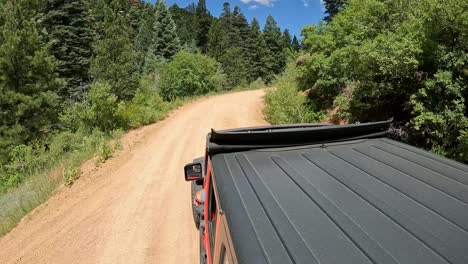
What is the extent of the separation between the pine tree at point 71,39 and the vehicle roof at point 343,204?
87.1 feet

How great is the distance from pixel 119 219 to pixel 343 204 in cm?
598

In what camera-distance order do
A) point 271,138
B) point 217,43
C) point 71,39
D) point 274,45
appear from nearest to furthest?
point 271,138, point 71,39, point 217,43, point 274,45

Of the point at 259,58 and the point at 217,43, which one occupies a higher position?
the point at 217,43

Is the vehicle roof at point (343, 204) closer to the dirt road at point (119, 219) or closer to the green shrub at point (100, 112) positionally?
the dirt road at point (119, 219)

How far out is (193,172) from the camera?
5.38m

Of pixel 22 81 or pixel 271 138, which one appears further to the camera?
pixel 22 81

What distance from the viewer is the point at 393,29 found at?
1243cm

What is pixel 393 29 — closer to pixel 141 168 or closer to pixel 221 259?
pixel 141 168

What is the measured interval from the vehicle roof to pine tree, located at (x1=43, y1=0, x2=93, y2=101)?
2656cm

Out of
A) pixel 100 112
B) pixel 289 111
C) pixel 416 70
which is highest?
pixel 416 70

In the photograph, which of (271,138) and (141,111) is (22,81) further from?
(271,138)

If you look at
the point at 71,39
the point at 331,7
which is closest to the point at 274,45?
the point at 331,7

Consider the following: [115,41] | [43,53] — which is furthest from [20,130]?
[115,41]

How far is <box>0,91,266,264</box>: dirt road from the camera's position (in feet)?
19.9
